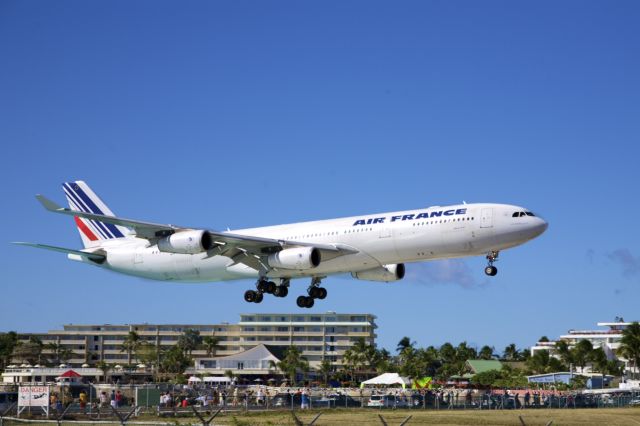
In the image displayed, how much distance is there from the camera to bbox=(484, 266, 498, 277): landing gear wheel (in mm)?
55844

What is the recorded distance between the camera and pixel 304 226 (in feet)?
209

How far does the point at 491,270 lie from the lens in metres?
56.1

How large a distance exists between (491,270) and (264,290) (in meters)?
16.0

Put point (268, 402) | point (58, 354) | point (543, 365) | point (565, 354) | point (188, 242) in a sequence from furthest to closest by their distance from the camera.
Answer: point (58, 354)
point (565, 354)
point (543, 365)
point (188, 242)
point (268, 402)

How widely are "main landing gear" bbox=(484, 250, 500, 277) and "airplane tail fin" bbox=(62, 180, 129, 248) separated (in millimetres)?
30455

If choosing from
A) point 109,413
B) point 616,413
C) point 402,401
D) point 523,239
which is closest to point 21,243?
point 109,413

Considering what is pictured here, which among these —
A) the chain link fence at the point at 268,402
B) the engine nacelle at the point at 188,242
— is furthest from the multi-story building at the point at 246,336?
the engine nacelle at the point at 188,242

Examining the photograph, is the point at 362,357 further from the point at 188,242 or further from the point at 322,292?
the point at 188,242

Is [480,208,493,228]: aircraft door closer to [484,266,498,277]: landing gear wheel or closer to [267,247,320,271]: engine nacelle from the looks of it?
[484,266,498,277]: landing gear wheel

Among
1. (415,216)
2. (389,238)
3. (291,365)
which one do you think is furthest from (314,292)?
(291,365)

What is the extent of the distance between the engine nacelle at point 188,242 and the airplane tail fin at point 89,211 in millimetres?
14744

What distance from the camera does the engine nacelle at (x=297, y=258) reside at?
193 feet

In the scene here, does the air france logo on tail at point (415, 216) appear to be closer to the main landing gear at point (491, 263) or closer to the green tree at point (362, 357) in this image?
the main landing gear at point (491, 263)

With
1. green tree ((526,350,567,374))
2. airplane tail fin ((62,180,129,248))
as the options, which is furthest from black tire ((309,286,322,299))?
green tree ((526,350,567,374))
